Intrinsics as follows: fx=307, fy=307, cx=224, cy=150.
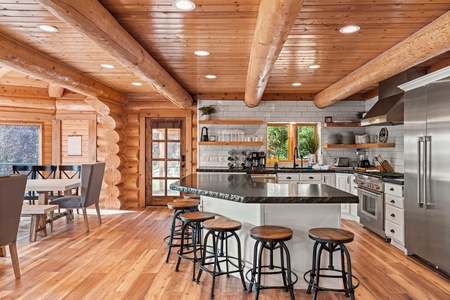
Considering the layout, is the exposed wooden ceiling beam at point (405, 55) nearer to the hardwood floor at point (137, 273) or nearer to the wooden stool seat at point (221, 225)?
the hardwood floor at point (137, 273)

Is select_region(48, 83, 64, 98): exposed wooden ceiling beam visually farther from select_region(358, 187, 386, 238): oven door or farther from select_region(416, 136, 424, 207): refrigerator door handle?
select_region(416, 136, 424, 207): refrigerator door handle

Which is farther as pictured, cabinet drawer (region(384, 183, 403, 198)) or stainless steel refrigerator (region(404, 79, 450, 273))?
cabinet drawer (region(384, 183, 403, 198))

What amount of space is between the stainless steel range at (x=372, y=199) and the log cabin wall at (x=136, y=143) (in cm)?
354

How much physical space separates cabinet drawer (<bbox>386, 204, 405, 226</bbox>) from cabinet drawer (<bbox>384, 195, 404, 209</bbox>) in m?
0.05

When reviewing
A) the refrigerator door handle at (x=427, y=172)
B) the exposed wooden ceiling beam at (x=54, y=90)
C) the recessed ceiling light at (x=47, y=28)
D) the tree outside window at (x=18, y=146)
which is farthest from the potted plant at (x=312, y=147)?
the tree outside window at (x=18, y=146)

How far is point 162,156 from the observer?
7.07 metres

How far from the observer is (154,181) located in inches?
279

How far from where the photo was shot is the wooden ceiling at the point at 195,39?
2.57 metres

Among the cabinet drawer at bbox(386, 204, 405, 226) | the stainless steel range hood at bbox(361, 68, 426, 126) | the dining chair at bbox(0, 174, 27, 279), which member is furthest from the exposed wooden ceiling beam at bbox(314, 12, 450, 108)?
the dining chair at bbox(0, 174, 27, 279)

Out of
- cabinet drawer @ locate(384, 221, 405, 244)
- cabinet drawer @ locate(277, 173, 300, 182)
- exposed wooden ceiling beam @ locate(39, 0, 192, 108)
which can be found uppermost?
exposed wooden ceiling beam @ locate(39, 0, 192, 108)

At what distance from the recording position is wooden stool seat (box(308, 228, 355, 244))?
2391 mm

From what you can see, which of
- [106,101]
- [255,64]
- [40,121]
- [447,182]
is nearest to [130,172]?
[106,101]

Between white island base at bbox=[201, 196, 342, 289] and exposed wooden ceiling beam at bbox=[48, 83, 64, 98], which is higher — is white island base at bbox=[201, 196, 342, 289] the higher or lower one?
the lower one

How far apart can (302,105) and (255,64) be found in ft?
11.9
